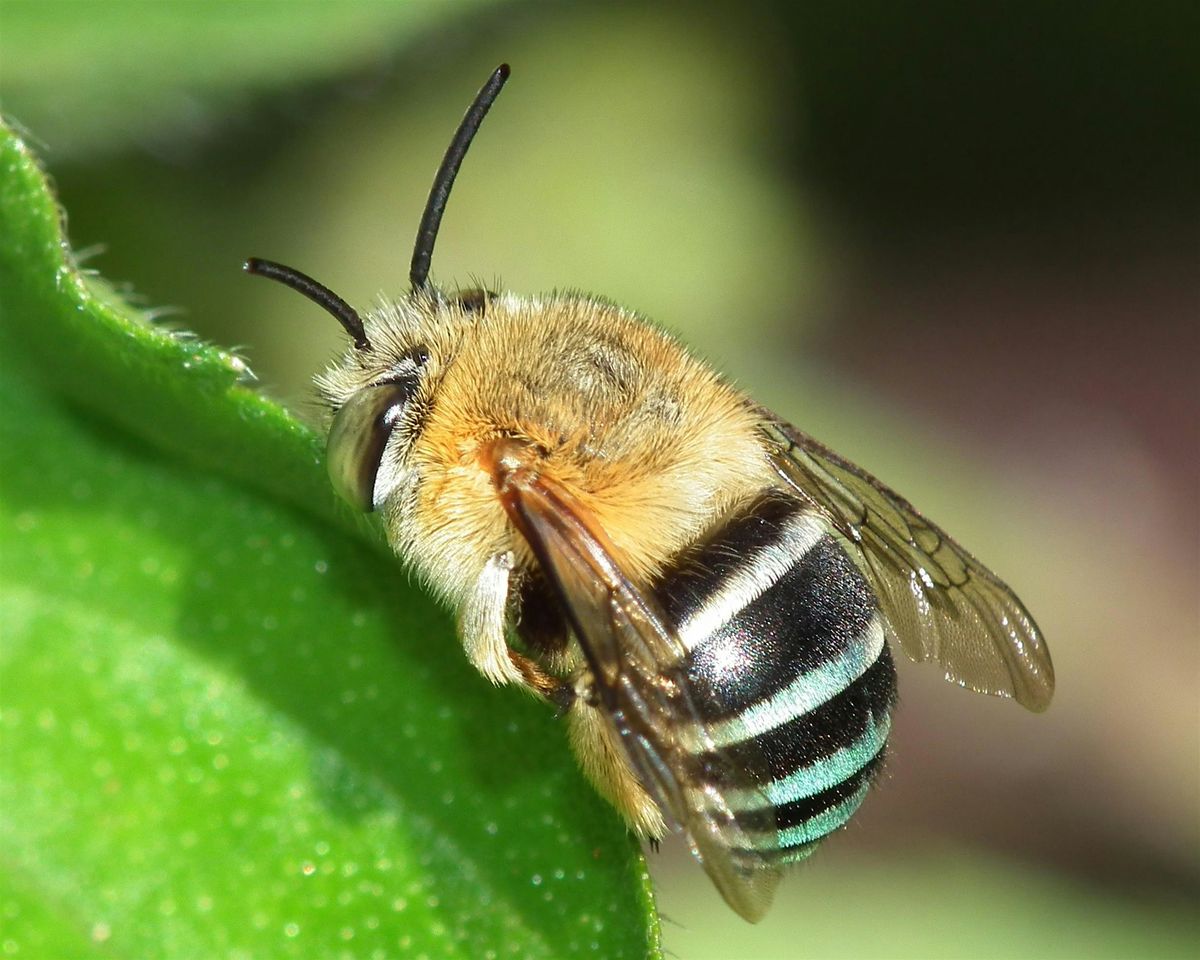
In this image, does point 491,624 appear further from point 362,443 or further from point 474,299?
point 474,299

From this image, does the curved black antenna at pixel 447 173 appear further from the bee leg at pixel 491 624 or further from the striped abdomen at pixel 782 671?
the striped abdomen at pixel 782 671

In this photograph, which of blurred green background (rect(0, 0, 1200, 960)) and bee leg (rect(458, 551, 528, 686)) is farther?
blurred green background (rect(0, 0, 1200, 960))

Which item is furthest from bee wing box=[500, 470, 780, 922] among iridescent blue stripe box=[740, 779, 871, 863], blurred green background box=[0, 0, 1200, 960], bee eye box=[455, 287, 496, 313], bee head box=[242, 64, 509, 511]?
blurred green background box=[0, 0, 1200, 960]

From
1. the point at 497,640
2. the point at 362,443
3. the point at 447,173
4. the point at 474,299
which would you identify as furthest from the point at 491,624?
the point at 447,173

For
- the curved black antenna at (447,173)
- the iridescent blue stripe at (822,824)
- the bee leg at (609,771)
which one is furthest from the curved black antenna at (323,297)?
the iridescent blue stripe at (822,824)

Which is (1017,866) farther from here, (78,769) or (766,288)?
(78,769)

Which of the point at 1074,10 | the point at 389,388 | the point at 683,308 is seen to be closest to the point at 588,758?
the point at 389,388

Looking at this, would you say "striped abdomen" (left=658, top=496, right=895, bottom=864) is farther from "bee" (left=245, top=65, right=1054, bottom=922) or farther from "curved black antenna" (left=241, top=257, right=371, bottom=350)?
"curved black antenna" (left=241, top=257, right=371, bottom=350)
